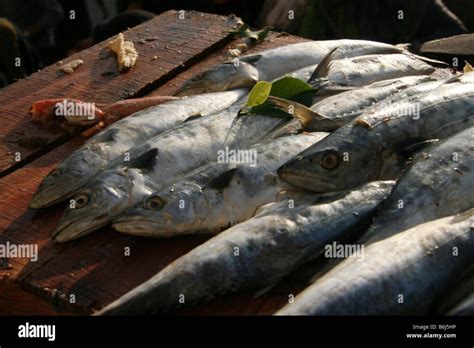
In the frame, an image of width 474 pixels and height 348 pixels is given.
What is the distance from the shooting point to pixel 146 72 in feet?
23.2

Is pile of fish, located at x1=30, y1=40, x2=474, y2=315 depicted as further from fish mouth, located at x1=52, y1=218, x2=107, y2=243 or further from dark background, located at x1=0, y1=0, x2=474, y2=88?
Answer: dark background, located at x1=0, y1=0, x2=474, y2=88

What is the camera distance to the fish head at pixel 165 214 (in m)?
4.64

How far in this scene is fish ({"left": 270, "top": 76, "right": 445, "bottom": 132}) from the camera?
5.20 meters

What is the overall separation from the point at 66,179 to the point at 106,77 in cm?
204

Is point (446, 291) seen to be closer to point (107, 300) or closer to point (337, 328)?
point (337, 328)

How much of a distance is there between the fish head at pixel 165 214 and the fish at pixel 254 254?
0.42 metres

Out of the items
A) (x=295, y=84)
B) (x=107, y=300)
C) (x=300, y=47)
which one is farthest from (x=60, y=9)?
(x=107, y=300)

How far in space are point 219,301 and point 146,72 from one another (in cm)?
330

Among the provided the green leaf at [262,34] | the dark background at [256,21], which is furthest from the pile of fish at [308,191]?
the dark background at [256,21]

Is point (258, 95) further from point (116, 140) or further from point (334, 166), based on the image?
point (334, 166)

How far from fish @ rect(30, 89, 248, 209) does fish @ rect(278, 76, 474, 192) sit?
4.20 feet

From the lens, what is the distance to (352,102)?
5.46 m

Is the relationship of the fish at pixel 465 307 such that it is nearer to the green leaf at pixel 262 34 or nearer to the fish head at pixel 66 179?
the fish head at pixel 66 179

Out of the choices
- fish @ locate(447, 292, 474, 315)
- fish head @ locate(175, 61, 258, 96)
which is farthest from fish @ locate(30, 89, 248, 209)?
fish @ locate(447, 292, 474, 315)
